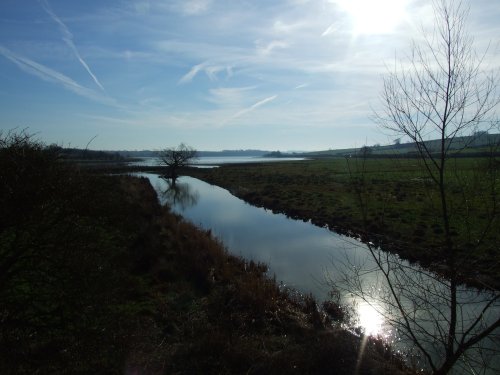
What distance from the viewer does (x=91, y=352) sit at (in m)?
7.71

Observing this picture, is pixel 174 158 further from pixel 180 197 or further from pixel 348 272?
pixel 348 272

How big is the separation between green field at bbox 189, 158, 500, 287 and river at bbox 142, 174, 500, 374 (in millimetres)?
656

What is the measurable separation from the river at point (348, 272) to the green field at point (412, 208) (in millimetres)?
656

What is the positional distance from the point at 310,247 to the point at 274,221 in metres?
8.68

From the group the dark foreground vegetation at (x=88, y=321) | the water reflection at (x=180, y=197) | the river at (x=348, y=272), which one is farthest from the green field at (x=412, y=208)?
the water reflection at (x=180, y=197)

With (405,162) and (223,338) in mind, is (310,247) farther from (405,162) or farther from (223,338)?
(405,162)

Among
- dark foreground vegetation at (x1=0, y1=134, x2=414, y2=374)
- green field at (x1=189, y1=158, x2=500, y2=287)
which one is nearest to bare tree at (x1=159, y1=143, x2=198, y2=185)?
green field at (x1=189, y1=158, x2=500, y2=287)

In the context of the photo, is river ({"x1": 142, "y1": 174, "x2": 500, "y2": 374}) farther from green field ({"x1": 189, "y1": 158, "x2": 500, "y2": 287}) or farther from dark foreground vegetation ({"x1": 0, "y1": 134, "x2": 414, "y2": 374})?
dark foreground vegetation ({"x1": 0, "y1": 134, "x2": 414, "y2": 374})

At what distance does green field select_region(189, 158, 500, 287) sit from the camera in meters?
5.73

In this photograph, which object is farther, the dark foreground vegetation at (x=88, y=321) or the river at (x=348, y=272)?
the dark foreground vegetation at (x=88, y=321)

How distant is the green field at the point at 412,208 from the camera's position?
573 cm

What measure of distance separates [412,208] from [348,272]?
43.7 ft

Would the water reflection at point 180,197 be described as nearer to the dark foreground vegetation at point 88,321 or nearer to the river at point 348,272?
the river at point 348,272

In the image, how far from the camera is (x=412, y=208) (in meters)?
26.3
